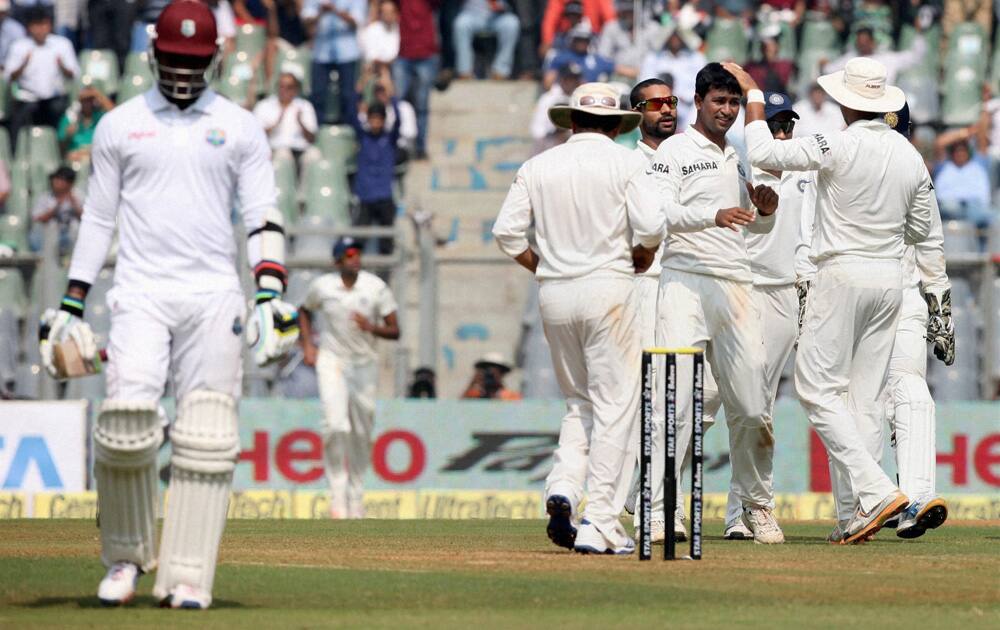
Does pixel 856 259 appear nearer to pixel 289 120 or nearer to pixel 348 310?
pixel 348 310

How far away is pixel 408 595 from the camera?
7.63 m

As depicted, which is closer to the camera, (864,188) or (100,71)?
(864,188)

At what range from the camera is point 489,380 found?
60.6 feet

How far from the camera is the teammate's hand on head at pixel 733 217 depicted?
31.2ft

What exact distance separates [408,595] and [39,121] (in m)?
15.7

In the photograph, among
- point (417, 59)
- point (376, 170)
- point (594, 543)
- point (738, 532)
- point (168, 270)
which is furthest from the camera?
point (417, 59)

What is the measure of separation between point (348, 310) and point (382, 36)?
20.1 ft

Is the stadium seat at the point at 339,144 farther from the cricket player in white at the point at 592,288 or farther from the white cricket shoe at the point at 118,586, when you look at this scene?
the white cricket shoe at the point at 118,586

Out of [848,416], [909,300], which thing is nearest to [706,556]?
[848,416]

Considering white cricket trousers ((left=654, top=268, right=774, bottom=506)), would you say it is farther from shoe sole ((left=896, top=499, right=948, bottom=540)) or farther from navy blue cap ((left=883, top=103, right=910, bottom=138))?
navy blue cap ((left=883, top=103, right=910, bottom=138))

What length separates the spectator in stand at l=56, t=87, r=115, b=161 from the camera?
850 inches

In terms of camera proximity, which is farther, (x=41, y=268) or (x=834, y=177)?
(x=41, y=268)

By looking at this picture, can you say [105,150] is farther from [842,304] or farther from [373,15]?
[373,15]

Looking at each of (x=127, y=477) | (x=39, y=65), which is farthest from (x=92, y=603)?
(x=39, y=65)
